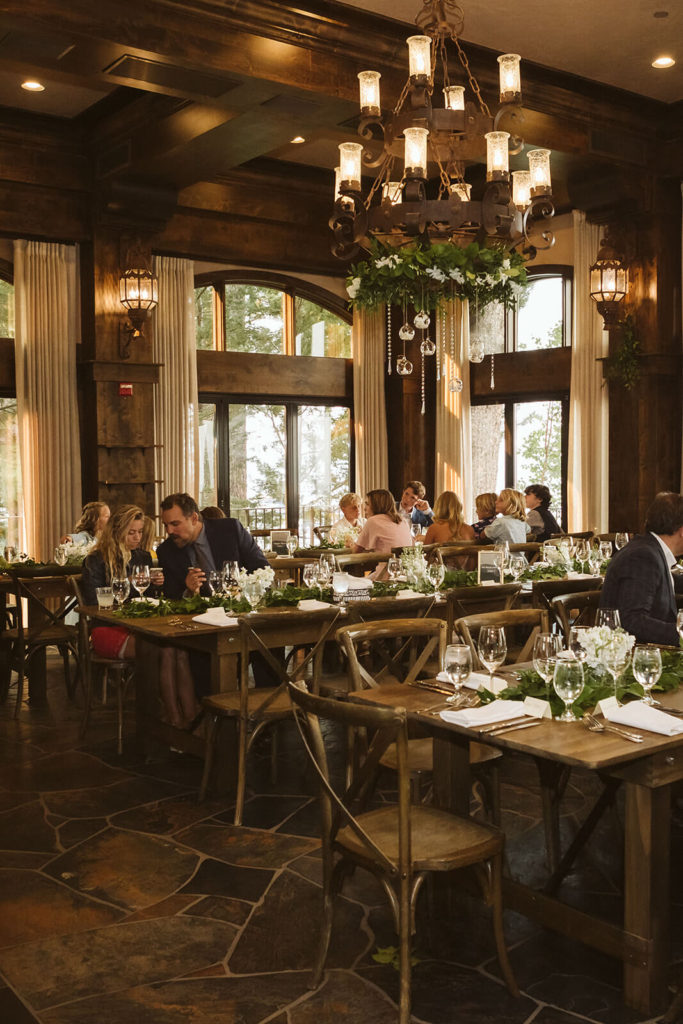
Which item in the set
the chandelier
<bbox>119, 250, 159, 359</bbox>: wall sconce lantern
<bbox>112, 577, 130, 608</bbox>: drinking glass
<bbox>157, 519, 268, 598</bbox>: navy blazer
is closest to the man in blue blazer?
<bbox>157, 519, 268, 598</bbox>: navy blazer

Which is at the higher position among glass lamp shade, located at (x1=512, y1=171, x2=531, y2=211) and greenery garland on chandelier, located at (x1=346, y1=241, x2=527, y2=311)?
glass lamp shade, located at (x1=512, y1=171, x2=531, y2=211)

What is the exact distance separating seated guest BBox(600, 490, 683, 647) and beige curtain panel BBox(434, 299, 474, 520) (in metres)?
7.98

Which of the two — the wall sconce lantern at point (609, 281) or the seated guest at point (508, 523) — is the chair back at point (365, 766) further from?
the wall sconce lantern at point (609, 281)

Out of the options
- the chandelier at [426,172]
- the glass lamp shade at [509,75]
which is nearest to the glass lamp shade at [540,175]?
the chandelier at [426,172]

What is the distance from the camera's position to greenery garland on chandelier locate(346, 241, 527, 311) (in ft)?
18.7

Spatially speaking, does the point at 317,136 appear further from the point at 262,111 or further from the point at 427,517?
the point at 427,517

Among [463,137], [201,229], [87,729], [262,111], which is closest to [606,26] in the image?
[262,111]

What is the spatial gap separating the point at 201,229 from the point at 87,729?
6.84 metres

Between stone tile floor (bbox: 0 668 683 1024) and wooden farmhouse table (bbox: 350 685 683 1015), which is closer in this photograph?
wooden farmhouse table (bbox: 350 685 683 1015)

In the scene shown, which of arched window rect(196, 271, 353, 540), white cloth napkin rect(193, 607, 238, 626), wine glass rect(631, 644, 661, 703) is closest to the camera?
wine glass rect(631, 644, 661, 703)

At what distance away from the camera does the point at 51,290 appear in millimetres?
10641

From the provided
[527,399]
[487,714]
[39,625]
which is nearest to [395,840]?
[487,714]

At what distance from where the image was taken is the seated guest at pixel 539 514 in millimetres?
9984

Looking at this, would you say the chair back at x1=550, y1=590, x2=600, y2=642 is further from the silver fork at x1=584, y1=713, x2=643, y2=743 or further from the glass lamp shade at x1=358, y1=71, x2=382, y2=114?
the glass lamp shade at x1=358, y1=71, x2=382, y2=114
